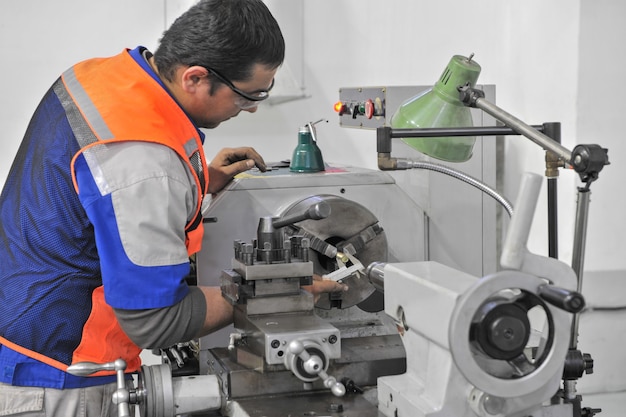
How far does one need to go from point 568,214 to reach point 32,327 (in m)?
1.18

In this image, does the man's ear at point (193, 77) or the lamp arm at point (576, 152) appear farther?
the man's ear at point (193, 77)

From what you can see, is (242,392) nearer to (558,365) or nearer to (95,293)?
(95,293)

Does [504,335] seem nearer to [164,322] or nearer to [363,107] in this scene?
[164,322]

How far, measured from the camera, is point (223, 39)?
4.41 ft

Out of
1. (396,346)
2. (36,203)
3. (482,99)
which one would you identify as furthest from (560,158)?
(36,203)

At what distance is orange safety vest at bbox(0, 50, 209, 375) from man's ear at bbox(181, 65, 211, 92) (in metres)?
0.04

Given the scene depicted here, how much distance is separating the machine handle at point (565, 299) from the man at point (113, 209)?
0.63 metres

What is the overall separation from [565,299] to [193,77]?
2.59ft

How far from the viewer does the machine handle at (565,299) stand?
84 cm

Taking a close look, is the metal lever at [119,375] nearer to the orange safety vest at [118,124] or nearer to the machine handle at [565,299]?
the orange safety vest at [118,124]

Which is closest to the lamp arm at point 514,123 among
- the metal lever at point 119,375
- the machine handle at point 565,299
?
the machine handle at point 565,299

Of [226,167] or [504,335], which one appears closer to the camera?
[504,335]

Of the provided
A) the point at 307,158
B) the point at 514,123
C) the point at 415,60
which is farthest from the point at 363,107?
the point at 415,60

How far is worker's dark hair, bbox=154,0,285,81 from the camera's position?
135cm
